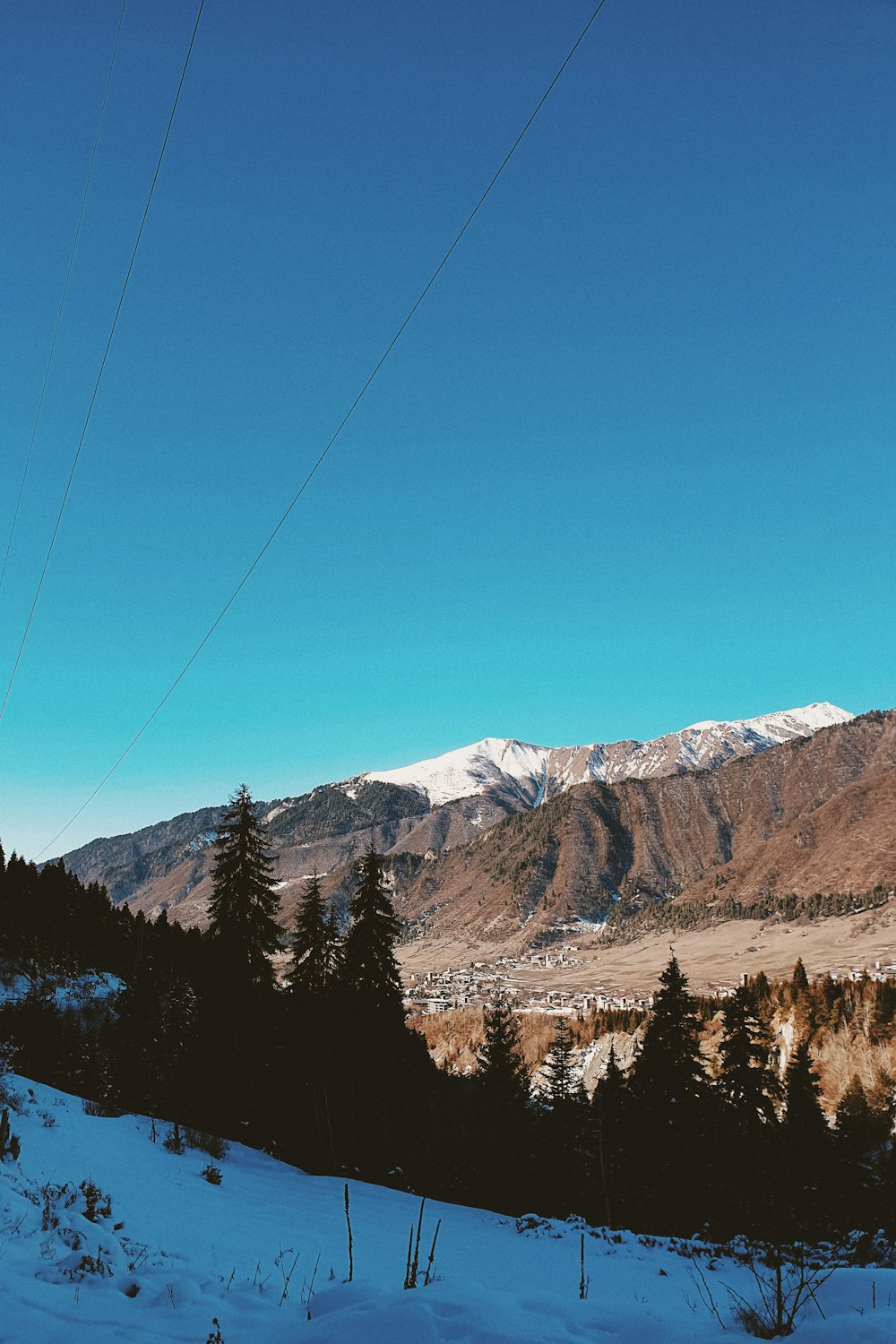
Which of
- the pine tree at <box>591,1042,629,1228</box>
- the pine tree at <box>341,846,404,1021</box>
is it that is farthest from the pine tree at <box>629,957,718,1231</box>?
the pine tree at <box>341,846,404,1021</box>

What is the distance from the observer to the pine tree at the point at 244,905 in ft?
103

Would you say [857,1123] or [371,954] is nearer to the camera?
[371,954]

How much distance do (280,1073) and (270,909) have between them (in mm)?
8136

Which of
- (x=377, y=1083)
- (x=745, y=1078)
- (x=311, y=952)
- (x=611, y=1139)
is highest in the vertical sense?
(x=311, y=952)

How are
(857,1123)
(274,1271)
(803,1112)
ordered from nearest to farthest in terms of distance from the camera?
(274,1271), (803,1112), (857,1123)

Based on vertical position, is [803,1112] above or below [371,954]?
below

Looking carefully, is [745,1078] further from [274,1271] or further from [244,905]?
[274,1271]

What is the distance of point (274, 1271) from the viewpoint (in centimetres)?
899

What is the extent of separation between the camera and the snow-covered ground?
5922 mm

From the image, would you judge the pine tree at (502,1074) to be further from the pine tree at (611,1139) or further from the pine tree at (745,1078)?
the pine tree at (745,1078)

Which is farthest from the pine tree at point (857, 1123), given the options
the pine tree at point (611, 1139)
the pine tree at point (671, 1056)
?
the pine tree at point (611, 1139)

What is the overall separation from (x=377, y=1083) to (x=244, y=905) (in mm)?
10042

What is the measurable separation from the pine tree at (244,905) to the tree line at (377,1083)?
0.08m

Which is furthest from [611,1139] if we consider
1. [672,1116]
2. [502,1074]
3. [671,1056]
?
[502,1074]
